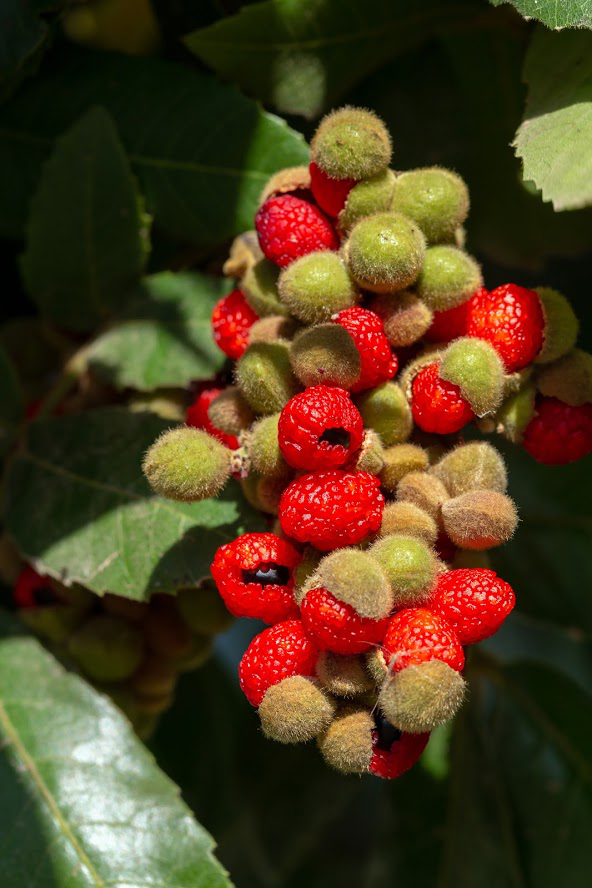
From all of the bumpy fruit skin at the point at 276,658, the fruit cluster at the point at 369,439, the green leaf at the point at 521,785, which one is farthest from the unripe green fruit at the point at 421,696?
the green leaf at the point at 521,785

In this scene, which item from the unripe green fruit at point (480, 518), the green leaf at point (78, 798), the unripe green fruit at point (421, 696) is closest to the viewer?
the unripe green fruit at point (421, 696)

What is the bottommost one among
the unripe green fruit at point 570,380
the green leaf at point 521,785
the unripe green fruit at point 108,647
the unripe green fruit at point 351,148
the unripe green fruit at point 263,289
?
the green leaf at point 521,785

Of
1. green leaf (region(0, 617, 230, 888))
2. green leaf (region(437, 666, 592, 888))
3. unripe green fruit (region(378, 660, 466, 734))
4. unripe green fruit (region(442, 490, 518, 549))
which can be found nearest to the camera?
unripe green fruit (region(378, 660, 466, 734))

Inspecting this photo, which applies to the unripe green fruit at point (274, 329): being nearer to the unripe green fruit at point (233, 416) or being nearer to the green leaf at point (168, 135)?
the unripe green fruit at point (233, 416)

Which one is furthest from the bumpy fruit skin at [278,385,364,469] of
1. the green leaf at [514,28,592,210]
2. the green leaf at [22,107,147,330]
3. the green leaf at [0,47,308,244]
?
the green leaf at [22,107,147,330]

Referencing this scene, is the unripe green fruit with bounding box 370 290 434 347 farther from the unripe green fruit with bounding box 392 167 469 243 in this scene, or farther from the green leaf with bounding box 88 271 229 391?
the green leaf with bounding box 88 271 229 391

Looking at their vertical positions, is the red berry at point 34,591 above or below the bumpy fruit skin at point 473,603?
below
